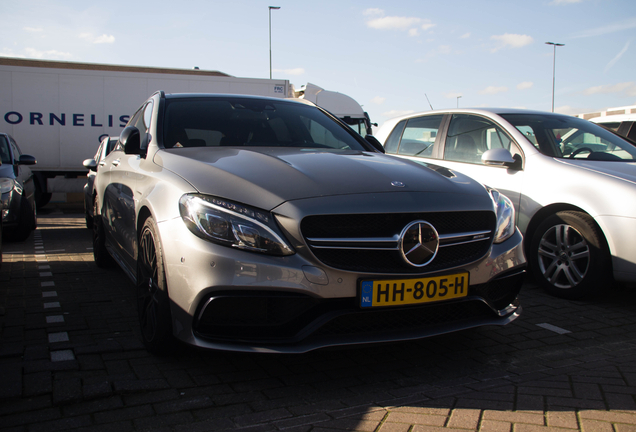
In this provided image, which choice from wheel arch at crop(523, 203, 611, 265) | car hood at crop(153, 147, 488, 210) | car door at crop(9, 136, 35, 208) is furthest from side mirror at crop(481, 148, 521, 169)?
car door at crop(9, 136, 35, 208)

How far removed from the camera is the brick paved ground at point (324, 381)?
2443 millimetres

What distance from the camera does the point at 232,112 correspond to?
4188mm

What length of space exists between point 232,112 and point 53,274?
111 inches

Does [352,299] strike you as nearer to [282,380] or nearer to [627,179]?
[282,380]

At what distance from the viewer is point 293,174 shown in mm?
2988

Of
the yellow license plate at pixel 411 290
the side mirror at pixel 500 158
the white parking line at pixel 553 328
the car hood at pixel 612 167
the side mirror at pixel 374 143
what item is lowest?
the white parking line at pixel 553 328

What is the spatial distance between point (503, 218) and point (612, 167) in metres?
2.02

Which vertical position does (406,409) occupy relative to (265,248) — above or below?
below

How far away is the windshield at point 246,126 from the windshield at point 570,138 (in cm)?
195

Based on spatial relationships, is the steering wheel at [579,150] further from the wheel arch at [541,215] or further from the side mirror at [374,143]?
the side mirror at [374,143]

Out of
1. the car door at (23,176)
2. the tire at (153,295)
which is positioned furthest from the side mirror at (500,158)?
the car door at (23,176)

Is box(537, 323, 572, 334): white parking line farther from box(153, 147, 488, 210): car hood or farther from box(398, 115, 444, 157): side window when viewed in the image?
box(398, 115, 444, 157): side window

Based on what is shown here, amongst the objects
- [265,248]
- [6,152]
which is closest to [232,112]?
[265,248]

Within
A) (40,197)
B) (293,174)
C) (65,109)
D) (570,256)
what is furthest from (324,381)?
(65,109)
